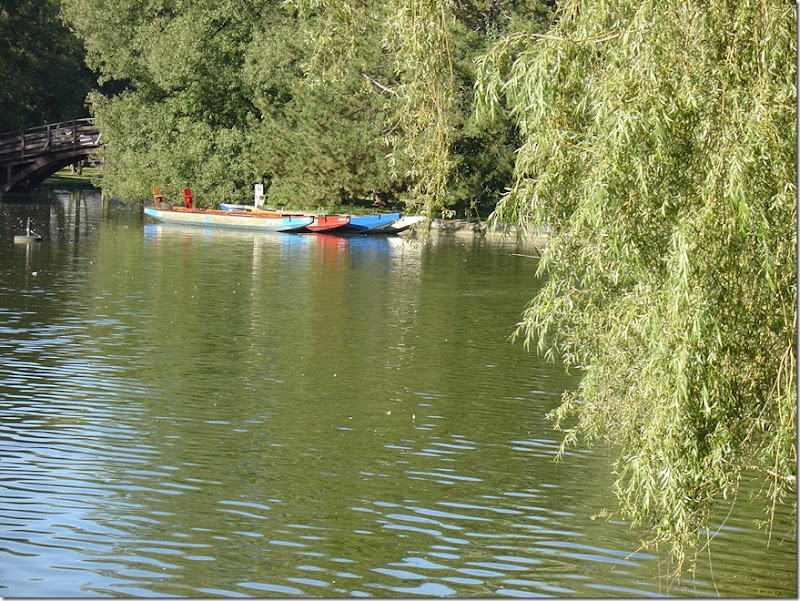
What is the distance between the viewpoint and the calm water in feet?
28.5

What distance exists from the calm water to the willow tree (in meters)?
1.78

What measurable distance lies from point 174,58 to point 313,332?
2923 centimetres

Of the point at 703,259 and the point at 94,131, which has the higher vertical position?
the point at 94,131

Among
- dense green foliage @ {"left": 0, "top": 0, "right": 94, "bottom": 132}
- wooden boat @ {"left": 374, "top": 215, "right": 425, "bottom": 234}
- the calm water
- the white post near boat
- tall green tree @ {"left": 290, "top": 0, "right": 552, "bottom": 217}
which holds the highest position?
dense green foliage @ {"left": 0, "top": 0, "right": 94, "bottom": 132}

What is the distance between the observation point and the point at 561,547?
9.41 m

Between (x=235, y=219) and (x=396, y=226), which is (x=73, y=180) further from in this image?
(x=396, y=226)

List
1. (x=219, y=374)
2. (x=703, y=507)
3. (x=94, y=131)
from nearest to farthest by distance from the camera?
(x=703, y=507), (x=219, y=374), (x=94, y=131)

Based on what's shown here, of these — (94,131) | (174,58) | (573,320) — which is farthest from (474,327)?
(94,131)

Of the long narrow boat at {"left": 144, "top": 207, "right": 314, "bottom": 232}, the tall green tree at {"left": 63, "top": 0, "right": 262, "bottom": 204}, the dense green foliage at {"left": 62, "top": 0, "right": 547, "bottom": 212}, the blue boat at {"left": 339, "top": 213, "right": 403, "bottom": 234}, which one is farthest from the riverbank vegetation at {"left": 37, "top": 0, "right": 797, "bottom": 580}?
the tall green tree at {"left": 63, "top": 0, "right": 262, "bottom": 204}

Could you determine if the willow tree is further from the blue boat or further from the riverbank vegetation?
the blue boat

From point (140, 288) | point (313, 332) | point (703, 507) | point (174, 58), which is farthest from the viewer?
point (174, 58)

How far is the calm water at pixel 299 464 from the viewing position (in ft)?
28.5

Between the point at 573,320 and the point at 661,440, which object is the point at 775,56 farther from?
the point at 573,320

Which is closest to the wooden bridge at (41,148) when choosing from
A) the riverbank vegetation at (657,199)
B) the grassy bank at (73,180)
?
the grassy bank at (73,180)
